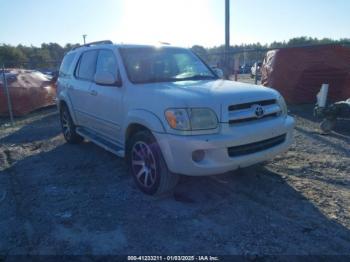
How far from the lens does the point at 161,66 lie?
5152 mm

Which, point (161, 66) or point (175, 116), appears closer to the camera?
point (175, 116)

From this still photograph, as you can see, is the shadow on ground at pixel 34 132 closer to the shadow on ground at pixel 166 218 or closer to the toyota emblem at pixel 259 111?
the shadow on ground at pixel 166 218

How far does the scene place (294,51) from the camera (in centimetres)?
1106

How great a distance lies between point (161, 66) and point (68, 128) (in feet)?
10.1

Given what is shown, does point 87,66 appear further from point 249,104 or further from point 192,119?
point 249,104

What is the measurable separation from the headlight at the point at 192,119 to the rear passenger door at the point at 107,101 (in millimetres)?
1240

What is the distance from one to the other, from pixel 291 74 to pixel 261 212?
819 cm

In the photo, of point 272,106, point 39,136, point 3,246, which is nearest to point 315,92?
point 272,106

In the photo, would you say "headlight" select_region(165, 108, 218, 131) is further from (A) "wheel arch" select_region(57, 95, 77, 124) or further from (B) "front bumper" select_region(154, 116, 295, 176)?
(A) "wheel arch" select_region(57, 95, 77, 124)

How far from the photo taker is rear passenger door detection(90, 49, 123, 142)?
4957mm

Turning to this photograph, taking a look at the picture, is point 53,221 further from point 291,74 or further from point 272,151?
point 291,74

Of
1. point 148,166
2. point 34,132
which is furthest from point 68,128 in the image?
point 148,166

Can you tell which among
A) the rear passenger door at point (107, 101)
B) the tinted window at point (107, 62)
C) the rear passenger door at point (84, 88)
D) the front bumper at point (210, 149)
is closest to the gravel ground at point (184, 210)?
the front bumper at point (210, 149)

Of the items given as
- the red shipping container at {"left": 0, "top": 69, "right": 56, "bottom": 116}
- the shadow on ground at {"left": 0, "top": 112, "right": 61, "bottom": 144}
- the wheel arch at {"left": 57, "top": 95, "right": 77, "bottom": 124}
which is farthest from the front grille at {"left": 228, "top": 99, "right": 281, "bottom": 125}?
the red shipping container at {"left": 0, "top": 69, "right": 56, "bottom": 116}
